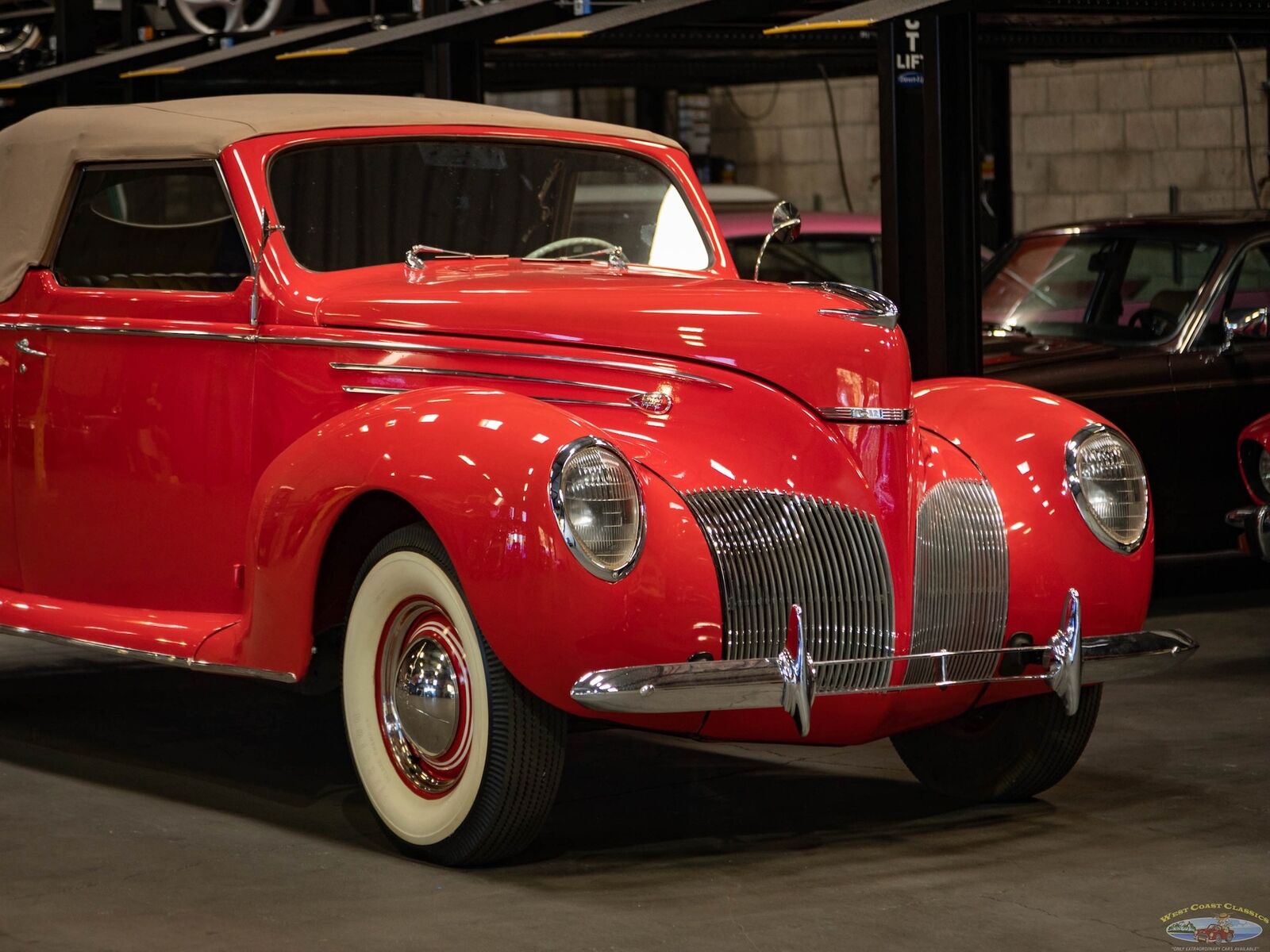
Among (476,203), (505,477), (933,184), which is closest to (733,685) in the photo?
(505,477)

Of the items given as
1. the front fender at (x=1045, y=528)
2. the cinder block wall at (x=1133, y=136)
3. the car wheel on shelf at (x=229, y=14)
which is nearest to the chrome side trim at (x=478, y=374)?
the front fender at (x=1045, y=528)

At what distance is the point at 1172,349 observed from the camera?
837 cm

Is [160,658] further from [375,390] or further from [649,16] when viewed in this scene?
[649,16]

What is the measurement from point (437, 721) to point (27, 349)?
6.53 feet

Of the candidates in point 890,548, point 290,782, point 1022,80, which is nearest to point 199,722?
point 290,782

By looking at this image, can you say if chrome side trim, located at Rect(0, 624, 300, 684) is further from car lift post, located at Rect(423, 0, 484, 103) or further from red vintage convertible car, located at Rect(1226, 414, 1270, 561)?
car lift post, located at Rect(423, 0, 484, 103)

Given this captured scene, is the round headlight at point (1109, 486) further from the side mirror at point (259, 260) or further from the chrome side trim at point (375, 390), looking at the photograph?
the side mirror at point (259, 260)

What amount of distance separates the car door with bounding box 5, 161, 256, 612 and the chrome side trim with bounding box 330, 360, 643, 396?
1.23 ft

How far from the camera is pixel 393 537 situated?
4613 mm

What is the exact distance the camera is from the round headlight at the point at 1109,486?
16.2 feet

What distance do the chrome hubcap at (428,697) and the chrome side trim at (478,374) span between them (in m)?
0.65

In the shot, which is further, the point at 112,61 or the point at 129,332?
the point at 112,61

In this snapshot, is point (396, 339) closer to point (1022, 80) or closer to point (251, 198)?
point (251, 198)

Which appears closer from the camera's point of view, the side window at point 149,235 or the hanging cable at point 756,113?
the side window at point 149,235
